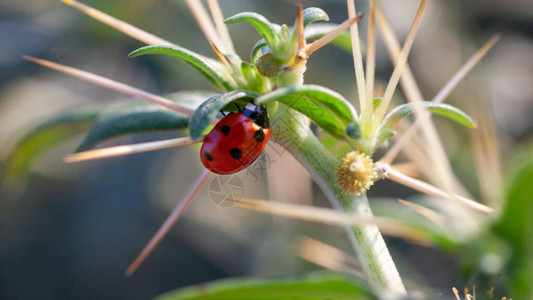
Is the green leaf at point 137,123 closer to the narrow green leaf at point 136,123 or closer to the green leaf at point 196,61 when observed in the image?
the narrow green leaf at point 136,123

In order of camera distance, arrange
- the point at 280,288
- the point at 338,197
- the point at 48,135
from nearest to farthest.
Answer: the point at 280,288, the point at 338,197, the point at 48,135

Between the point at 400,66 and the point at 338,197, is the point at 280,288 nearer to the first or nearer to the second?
the point at 338,197

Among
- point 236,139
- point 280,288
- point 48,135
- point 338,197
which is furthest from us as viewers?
point 48,135

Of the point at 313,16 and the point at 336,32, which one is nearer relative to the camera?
the point at 336,32

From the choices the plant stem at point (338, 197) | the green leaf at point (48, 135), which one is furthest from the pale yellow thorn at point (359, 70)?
the green leaf at point (48, 135)

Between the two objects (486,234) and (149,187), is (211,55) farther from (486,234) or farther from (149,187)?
(486,234)

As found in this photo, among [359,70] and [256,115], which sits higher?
[359,70]

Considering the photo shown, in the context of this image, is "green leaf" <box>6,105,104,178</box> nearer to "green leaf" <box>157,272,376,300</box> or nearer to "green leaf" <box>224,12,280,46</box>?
"green leaf" <box>224,12,280,46</box>

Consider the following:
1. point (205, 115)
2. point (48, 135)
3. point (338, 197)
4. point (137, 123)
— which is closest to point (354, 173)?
point (338, 197)
